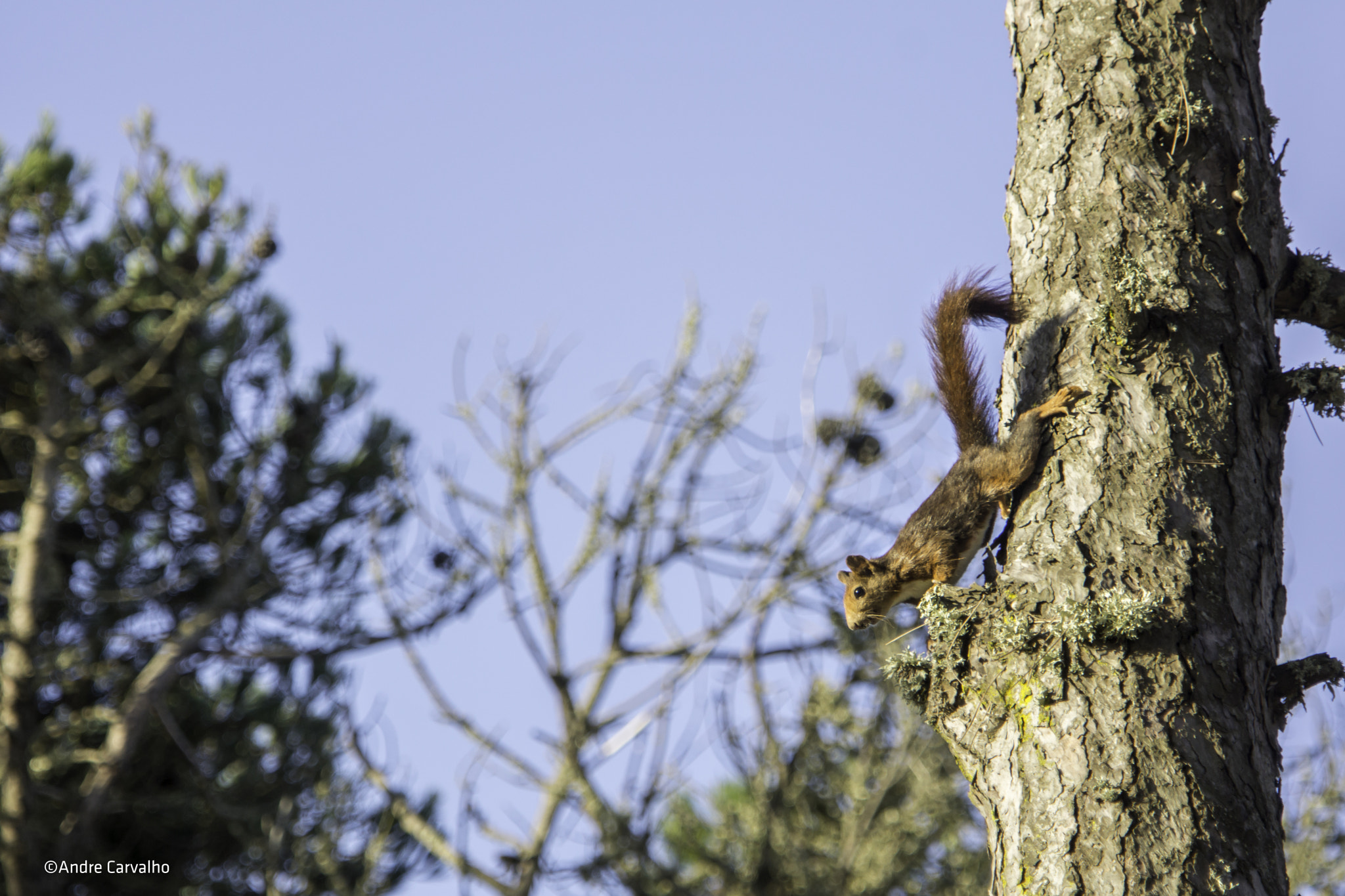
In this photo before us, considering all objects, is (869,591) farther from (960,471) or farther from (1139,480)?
(1139,480)

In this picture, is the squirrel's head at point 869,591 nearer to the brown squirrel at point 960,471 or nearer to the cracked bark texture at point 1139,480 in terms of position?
the brown squirrel at point 960,471

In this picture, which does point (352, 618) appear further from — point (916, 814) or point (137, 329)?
point (916, 814)

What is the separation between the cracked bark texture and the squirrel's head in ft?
3.19

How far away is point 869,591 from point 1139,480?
1374 millimetres

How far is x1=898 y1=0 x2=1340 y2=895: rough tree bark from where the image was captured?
5.71ft

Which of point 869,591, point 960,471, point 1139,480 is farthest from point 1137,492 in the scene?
point 869,591

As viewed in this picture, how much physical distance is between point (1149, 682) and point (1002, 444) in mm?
609

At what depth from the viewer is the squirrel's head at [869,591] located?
3.18 m

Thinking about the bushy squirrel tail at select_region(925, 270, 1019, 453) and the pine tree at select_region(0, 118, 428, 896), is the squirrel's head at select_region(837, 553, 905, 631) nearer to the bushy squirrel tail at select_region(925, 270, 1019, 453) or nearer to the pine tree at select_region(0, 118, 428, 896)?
the bushy squirrel tail at select_region(925, 270, 1019, 453)

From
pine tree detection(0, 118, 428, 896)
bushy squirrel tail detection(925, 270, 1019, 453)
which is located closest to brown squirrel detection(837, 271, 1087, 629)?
bushy squirrel tail detection(925, 270, 1019, 453)

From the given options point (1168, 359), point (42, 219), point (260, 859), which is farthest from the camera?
point (42, 219)

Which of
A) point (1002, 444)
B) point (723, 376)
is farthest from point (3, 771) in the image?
point (1002, 444)

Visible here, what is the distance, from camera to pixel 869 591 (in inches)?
129

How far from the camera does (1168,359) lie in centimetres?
207
